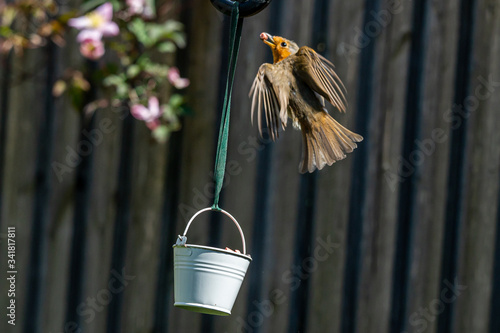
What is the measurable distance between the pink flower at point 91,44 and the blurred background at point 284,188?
0.19 ft

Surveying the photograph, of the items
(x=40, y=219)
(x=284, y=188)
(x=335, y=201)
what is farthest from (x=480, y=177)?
(x=40, y=219)

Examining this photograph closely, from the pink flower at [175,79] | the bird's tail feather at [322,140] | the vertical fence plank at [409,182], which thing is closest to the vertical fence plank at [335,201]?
the vertical fence plank at [409,182]

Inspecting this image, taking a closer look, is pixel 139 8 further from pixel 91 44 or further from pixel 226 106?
pixel 226 106

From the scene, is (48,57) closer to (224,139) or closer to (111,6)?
(111,6)

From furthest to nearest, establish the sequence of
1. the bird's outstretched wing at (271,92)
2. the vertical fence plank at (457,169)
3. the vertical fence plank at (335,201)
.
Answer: the vertical fence plank at (457,169)
the vertical fence plank at (335,201)
the bird's outstretched wing at (271,92)

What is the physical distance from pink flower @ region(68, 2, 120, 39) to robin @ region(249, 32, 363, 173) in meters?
1.02

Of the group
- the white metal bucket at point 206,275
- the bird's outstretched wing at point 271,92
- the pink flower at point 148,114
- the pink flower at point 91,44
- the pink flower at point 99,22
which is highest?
the pink flower at point 99,22

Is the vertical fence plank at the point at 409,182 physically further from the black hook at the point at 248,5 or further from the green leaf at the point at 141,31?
the black hook at the point at 248,5

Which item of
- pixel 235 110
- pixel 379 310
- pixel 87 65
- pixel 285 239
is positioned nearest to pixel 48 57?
pixel 87 65

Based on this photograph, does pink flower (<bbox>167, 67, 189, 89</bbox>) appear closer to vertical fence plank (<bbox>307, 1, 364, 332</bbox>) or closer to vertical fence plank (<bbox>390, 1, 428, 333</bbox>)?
vertical fence plank (<bbox>307, 1, 364, 332</bbox>)

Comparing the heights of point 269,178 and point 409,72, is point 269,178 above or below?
below

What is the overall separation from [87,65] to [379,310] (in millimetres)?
1475

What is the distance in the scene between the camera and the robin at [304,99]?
1835mm

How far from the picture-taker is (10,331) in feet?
8.64
